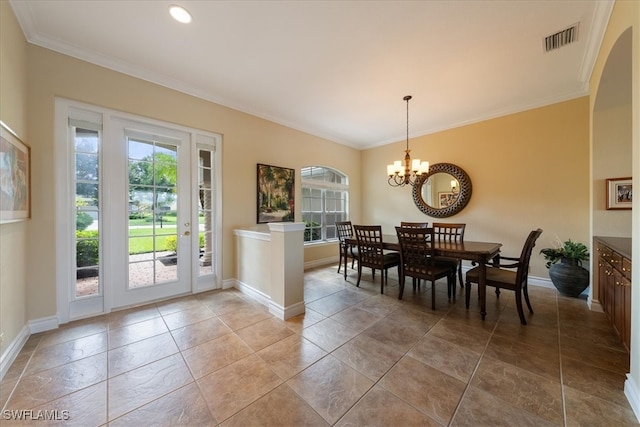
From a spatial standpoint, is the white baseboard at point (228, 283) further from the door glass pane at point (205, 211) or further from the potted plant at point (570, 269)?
the potted plant at point (570, 269)

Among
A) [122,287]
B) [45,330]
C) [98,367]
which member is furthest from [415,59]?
[45,330]

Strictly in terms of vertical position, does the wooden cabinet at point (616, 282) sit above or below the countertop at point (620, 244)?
below

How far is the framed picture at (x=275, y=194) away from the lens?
3.97 m

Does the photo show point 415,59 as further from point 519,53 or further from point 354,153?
point 354,153

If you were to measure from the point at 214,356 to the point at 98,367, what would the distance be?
0.84 meters

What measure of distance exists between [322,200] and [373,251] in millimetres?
2120

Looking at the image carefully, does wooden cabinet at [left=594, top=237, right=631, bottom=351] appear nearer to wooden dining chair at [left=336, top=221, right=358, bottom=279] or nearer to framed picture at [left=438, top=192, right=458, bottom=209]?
framed picture at [left=438, top=192, right=458, bottom=209]

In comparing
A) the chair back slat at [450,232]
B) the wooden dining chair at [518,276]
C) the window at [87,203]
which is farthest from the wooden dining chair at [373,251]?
the window at [87,203]

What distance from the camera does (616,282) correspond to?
2078mm

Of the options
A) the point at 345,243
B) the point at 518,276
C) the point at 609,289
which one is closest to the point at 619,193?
the point at 609,289

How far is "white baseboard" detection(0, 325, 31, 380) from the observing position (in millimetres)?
1682

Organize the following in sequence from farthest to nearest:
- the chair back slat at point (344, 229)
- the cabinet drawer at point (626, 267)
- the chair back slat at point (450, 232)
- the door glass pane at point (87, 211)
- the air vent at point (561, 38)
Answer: the chair back slat at point (344, 229) < the chair back slat at point (450, 232) < the door glass pane at point (87, 211) < the air vent at point (561, 38) < the cabinet drawer at point (626, 267)

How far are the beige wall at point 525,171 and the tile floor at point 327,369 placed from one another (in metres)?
1.40

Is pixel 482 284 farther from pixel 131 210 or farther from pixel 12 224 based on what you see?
pixel 12 224
